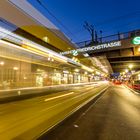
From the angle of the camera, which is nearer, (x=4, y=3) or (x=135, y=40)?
(x=4, y=3)

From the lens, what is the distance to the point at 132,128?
6.46 meters

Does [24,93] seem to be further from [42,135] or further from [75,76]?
[75,76]

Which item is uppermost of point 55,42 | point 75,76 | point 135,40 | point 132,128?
point 55,42

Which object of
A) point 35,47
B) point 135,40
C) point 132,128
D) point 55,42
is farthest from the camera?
point 55,42

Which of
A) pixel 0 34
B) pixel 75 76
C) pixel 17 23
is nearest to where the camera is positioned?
pixel 0 34

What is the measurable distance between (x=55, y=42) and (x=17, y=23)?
30.6 feet

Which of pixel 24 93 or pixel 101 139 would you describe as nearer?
pixel 101 139

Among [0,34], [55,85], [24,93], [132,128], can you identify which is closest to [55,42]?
[55,85]

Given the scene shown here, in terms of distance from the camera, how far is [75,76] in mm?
36438

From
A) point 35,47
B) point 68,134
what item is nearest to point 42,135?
point 68,134

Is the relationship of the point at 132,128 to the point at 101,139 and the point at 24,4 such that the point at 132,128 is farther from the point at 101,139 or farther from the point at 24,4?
the point at 24,4

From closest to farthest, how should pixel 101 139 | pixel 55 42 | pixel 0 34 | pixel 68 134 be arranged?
pixel 101 139
pixel 68 134
pixel 0 34
pixel 55 42

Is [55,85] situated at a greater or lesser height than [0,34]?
lesser

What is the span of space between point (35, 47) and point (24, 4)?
4.45 meters
